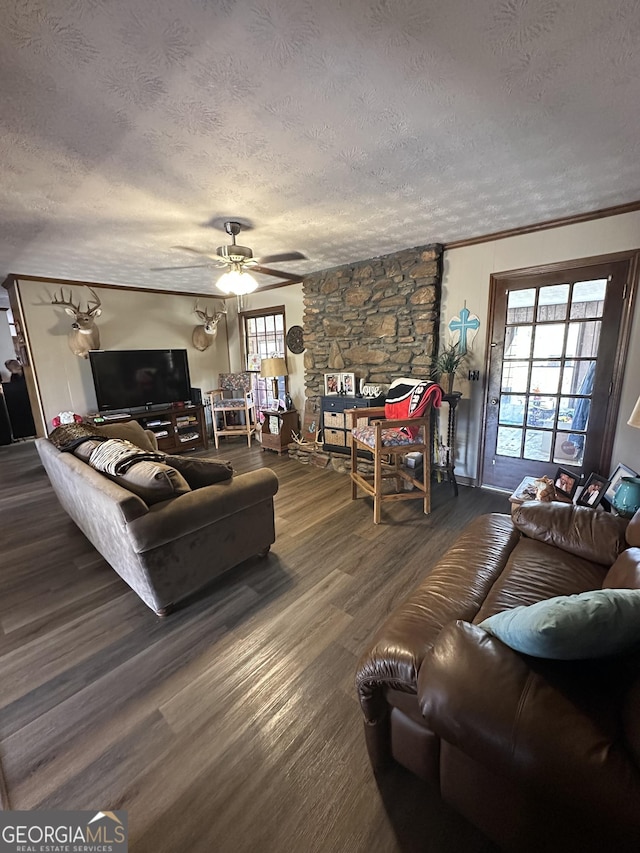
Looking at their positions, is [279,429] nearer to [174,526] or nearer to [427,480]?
[427,480]

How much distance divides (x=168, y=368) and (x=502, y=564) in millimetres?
4914

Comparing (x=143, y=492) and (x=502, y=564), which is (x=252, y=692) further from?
(x=502, y=564)

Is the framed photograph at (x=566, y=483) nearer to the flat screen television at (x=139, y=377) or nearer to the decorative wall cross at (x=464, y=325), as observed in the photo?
the decorative wall cross at (x=464, y=325)

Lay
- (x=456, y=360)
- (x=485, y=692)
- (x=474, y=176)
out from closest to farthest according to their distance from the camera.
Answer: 1. (x=485, y=692)
2. (x=474, y=176)
3. (x=456, y=360)

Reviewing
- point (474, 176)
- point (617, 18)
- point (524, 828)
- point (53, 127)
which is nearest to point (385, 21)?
point (617, 18)

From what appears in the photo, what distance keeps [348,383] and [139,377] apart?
2986 millimetres

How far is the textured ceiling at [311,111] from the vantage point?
106cm

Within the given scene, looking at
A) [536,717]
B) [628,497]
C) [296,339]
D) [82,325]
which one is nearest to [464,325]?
[628,497]

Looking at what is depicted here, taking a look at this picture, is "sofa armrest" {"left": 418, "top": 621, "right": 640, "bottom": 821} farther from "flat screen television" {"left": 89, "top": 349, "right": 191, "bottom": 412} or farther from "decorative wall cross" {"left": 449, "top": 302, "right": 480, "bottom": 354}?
"flat screen television" {"left": 89, "top": 349, "right": 191, "bottom": 412}

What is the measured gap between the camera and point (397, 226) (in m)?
2.86

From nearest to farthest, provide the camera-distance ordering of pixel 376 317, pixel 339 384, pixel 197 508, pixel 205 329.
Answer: pixel 197 508, pixel 376 317, pixel 339 384, pixel 205 329

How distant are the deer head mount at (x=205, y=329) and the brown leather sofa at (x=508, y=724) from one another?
5259 mm

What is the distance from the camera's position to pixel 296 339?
503cm

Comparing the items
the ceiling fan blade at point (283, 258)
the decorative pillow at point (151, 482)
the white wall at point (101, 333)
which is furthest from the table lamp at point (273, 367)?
the decorative pillow at point (151, 482)
